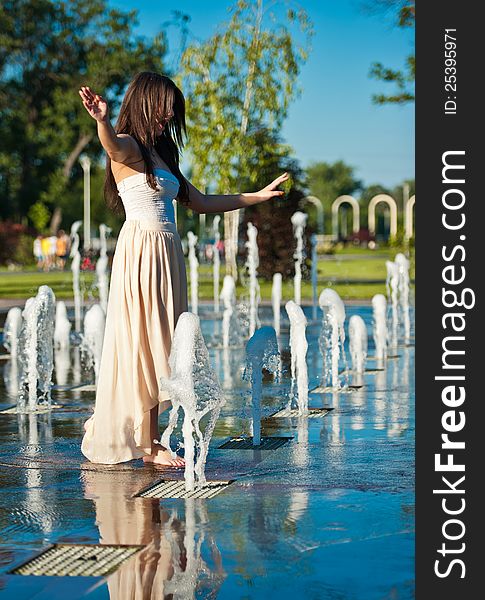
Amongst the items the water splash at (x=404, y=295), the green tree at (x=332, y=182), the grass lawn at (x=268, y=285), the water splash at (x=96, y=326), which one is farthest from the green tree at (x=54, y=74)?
the green tree at (x=332, y=182)

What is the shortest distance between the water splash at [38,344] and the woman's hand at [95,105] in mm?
3580

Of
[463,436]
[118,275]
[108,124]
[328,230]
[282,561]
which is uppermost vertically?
[328,230]

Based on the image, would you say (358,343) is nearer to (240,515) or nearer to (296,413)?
(296,413)

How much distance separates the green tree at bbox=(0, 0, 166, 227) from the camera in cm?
6588

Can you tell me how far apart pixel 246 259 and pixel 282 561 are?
26942 mm

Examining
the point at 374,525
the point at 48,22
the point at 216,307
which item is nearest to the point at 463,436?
the point at 374,525

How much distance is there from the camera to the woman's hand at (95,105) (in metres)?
5.95

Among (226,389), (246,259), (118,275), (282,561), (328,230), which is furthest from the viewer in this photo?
(328,230)

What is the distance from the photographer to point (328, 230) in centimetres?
13288

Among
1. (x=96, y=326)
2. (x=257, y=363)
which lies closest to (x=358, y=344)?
(x=96, y=326)

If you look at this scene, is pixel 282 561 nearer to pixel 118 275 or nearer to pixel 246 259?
pixel 118 275

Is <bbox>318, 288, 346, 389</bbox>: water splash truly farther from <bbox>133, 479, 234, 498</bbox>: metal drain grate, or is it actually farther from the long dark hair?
<bbox>133, 479, 234, 498</bbox>: metal drain grate

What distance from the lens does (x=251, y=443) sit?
715 centimetres

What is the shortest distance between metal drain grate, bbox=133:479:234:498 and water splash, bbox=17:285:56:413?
3.53 metres
